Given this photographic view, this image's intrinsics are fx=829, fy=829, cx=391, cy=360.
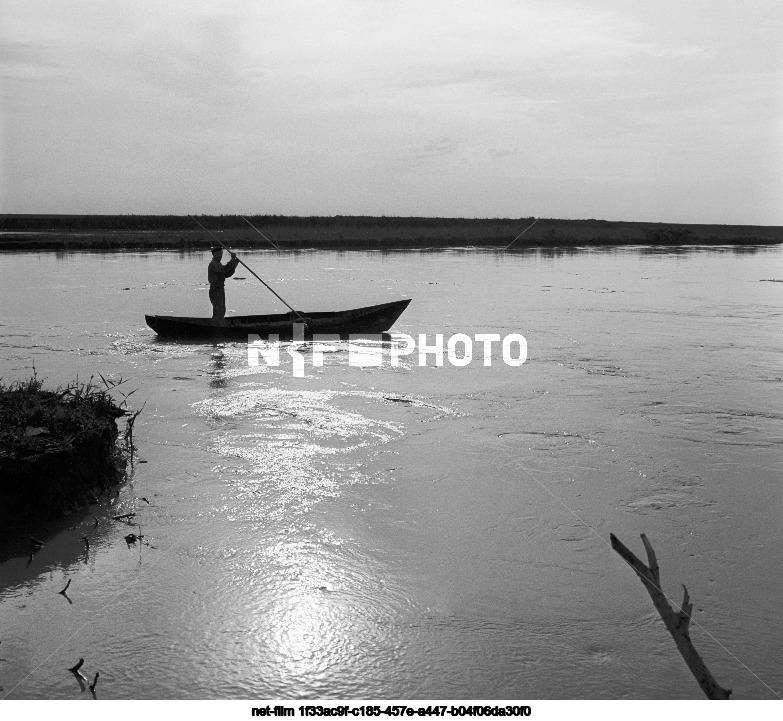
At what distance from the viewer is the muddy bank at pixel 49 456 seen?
502cm

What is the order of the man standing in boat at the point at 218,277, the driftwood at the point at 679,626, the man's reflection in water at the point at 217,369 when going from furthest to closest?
the man standing in boat at the point at 218,277 < the man's reflection in water at the point at 217,369 < the driftwood at the point at 679,626

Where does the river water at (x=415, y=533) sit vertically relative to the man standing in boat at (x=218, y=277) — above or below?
below

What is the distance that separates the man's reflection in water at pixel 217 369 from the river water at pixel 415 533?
73mm

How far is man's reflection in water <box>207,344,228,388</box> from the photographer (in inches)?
393

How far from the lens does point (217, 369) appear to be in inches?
431

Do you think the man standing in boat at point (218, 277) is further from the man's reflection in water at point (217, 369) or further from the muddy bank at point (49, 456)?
the muddy bank at point (49, 456)

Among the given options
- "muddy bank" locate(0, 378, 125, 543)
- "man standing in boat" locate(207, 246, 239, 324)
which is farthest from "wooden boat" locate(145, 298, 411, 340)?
"muddy bank" locate(0, 378, 125, 543)

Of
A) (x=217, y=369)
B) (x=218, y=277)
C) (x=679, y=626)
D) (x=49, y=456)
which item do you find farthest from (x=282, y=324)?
(x=679, y=626)

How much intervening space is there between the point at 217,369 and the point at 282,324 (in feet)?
8.17

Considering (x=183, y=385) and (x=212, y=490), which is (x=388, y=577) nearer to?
(x=212, y=490)

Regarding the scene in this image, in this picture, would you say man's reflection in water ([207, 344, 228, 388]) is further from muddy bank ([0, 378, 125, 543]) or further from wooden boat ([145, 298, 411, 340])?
muddy bank ([0, 378, 125, 543])

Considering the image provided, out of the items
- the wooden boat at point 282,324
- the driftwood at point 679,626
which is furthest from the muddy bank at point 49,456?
the wooden boat at point 282,324

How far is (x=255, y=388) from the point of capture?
31.8 ft

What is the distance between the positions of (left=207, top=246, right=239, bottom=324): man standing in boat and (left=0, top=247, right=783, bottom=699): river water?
3.99 ft
